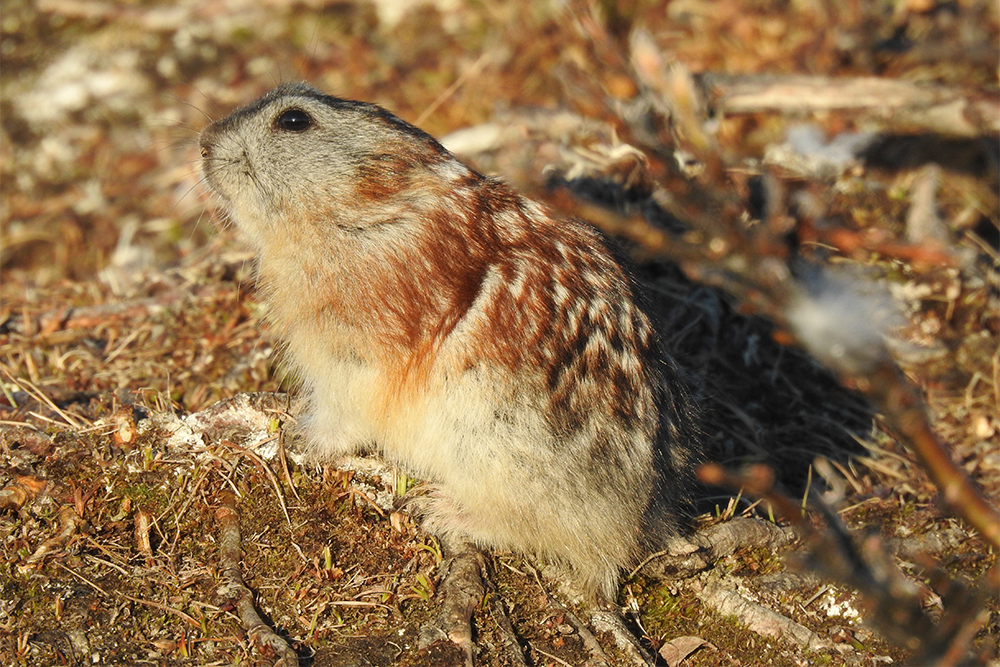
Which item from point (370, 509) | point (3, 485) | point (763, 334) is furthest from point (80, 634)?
point (763, 334)

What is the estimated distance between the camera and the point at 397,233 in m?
3.95

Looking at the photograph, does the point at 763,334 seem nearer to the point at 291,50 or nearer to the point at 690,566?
the point at 690,566

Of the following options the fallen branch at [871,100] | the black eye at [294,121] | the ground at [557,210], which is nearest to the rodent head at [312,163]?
the black eye at [294,121]

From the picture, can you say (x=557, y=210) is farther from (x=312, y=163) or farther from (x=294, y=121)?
(x=294, y=121)

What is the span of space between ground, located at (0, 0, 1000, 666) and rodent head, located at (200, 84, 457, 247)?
0.63 metres

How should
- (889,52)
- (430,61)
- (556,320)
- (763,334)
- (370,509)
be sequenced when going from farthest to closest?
(430,61) → (889,52) → (763,334) → (370,509) → (556,320)

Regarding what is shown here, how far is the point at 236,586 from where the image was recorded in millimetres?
3588

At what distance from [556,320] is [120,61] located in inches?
281

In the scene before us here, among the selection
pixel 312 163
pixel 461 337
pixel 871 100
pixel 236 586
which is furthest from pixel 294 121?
pixel 871 100

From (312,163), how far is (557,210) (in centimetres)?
184

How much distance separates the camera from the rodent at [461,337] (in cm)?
374

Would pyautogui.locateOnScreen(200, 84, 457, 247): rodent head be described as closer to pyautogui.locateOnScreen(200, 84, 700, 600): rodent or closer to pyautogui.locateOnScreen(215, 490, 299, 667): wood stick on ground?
pyautogui.locateOnScreen(200, 84, 700, 600): rodent

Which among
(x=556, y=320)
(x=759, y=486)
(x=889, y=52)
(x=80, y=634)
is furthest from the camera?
(x=889, y=52)

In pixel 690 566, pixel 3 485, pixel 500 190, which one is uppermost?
pixel 500 190
